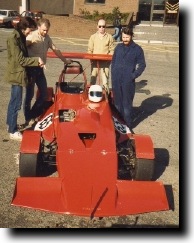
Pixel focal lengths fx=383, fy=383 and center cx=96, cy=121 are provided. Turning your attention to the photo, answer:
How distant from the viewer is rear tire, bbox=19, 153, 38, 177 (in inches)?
213

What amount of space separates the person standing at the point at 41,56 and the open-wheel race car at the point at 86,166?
103cm

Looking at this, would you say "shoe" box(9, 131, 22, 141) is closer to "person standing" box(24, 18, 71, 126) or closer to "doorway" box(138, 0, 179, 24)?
"person standing" box(24, 18, 71, 126)

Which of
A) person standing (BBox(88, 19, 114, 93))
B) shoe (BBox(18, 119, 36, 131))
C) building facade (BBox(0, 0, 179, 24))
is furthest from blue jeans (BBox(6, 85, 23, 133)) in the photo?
building facade (BBox(0, 0, 179, 24))

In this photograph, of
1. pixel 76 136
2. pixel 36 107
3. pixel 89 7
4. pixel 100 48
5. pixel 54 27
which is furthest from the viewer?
pixel 89 7

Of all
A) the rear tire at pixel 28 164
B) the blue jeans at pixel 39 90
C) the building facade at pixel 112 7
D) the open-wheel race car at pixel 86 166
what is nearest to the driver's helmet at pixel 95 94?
the open-wheel race car at pixel 86 166

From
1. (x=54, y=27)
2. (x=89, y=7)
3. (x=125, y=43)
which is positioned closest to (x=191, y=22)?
(x=125, y=43)

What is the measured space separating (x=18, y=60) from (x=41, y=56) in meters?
0.91

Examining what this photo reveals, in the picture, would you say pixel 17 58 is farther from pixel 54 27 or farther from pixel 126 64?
pixel 54 27

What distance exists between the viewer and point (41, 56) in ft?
24.0

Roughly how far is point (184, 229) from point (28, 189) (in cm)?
198

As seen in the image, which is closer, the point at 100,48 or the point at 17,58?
the point at 17,58

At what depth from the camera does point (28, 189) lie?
187 inches

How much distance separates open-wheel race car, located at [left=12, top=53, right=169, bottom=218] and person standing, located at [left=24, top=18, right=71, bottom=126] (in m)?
1.03

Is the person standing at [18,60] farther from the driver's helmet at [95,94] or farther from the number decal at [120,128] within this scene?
the number decal at [120,128]
